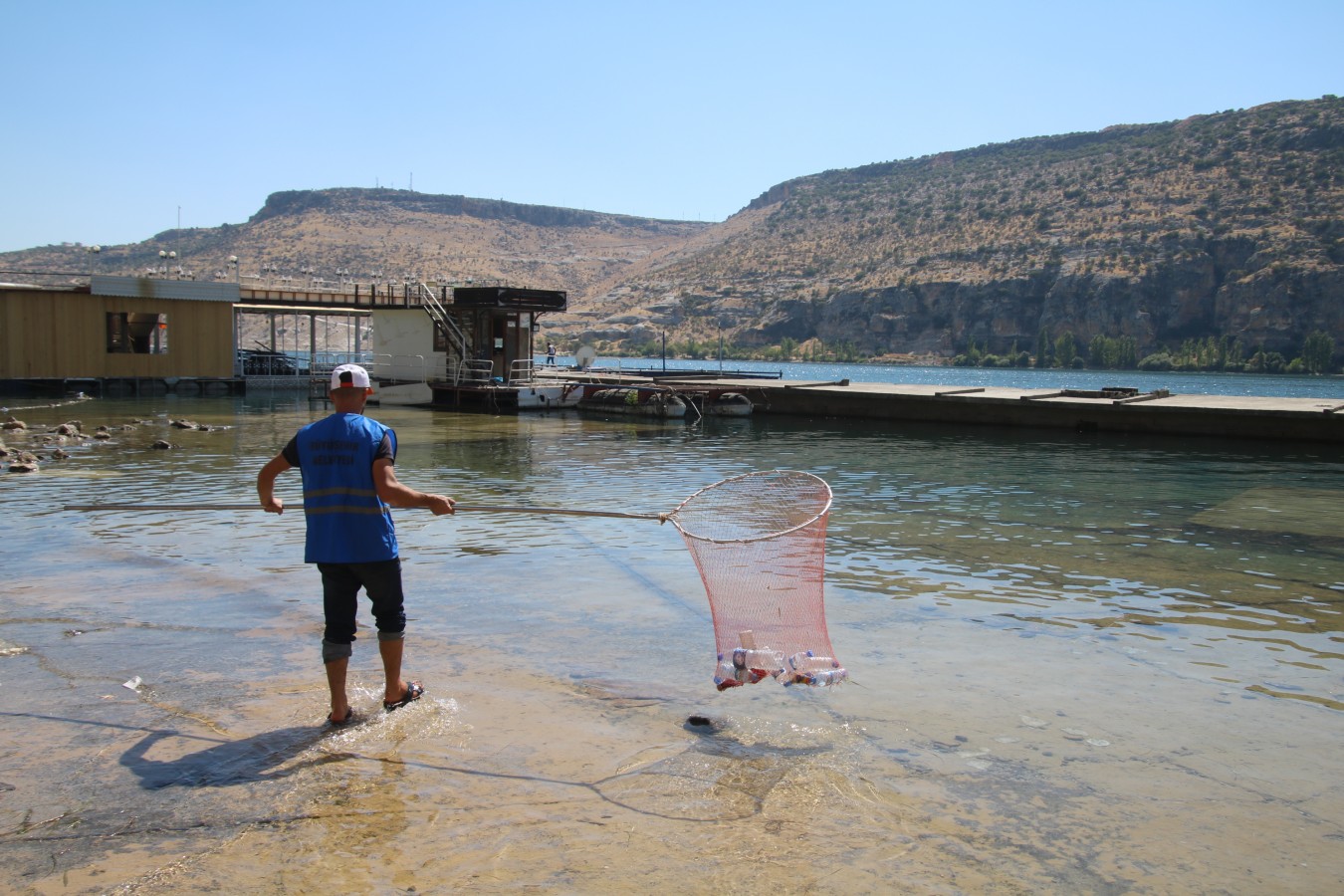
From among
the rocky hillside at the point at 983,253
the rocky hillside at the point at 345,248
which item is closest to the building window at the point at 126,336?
the rocky hillside at the point at 983,253

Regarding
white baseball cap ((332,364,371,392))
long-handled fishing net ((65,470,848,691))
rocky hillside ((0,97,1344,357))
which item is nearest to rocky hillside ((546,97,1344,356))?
rocky hillside ((0,97,1344,357))

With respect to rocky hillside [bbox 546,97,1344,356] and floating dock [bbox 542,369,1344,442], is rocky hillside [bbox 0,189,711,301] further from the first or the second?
floating dock [bbox 542,369,1344,442]

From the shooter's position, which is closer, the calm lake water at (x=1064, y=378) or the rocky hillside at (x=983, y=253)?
the calm lake water at (x=1064, y=378)

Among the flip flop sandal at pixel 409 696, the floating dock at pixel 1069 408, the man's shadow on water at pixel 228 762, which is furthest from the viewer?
the floating dock at pixel 1069 408

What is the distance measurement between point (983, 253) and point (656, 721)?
13867 cm

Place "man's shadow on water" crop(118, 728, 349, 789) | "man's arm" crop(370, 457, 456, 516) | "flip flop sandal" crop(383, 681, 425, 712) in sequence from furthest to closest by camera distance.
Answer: "flip flop sandal" crop(383, 681, 425, 712) → "man's arm" crop(370, 457, 456, 516) → "man's shadow on water" crop(118, 728, 349, 789)

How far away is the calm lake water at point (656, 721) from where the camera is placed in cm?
491

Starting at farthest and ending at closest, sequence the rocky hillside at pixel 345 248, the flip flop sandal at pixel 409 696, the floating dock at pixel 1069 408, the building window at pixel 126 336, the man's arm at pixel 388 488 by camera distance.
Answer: the rocky hillside at pixel 345 248 < the building window at pixel 126 336 < the floating dock at pixel 1069 408 < the flip flop sandal at pixel 409 696 < the man's arm at pixel 388 488

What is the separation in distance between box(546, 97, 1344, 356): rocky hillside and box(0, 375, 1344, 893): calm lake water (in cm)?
11314

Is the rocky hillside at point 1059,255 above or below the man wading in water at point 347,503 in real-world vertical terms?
above

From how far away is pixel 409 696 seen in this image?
681cm

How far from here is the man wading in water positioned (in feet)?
19.9

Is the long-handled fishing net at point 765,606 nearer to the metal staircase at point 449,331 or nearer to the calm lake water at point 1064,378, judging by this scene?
the metal staircase at point 449,331

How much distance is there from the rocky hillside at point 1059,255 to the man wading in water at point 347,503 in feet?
397
